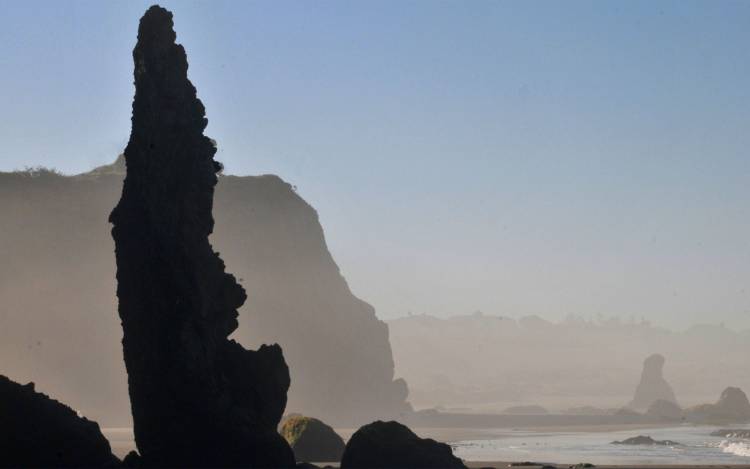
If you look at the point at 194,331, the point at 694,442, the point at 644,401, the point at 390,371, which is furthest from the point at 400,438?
the point at 644,401

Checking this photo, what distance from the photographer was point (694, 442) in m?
73.6

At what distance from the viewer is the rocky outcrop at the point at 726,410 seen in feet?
417

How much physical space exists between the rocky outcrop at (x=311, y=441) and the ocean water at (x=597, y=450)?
6242 millimetres

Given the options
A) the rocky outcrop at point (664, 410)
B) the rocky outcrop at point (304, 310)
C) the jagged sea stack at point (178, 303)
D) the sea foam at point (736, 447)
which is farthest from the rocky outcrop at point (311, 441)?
the rocky outcrop at point (664, 410)

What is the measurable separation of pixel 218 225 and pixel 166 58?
313 ft

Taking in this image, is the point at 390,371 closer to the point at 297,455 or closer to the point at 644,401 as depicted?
the point at 644,401

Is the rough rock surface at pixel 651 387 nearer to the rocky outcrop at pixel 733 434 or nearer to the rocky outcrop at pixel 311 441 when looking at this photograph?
the rocky outcrop at pixel 733 434

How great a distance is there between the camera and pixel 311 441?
167 feet

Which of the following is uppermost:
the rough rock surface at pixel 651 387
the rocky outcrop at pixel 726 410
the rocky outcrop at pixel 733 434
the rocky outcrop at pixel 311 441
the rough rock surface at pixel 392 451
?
the rough rock surface at pixel 651 387

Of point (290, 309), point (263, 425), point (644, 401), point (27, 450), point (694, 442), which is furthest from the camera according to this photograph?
point (644, 401)

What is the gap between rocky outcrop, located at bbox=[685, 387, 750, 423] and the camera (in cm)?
12704

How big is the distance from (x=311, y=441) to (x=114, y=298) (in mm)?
81769

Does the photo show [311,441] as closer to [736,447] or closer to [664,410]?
[736,447]

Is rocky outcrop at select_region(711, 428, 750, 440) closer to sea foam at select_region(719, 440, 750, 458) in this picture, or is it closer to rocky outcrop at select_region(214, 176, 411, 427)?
sea foam at select_region(719, 440, 750, 458)
